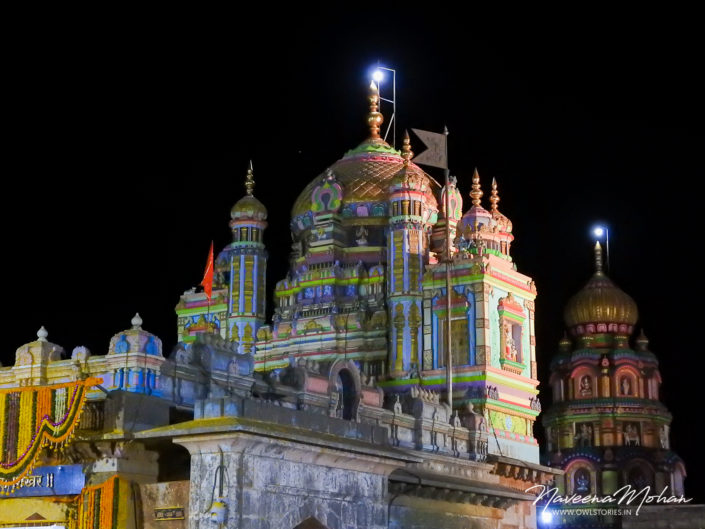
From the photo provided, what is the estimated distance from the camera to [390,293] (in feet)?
135

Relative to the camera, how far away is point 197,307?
45344 millimetres

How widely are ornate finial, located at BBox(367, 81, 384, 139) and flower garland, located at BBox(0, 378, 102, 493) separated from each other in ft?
82.6

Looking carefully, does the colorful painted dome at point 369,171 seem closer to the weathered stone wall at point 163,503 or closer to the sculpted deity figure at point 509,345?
the sculpted deity figure at point 509,345

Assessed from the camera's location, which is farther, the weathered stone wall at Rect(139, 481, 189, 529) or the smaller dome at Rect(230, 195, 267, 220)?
the smaller dome at Rect(230, 195, 267, 220)

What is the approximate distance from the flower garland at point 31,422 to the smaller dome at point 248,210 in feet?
70.0

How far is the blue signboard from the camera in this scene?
76.5 feet

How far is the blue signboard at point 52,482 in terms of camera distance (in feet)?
76.5

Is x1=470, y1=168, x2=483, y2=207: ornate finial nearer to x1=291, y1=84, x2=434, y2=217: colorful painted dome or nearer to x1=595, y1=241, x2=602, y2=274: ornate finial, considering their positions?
x1=291, y1=84, x2=434, y2=217: colorful painted dome

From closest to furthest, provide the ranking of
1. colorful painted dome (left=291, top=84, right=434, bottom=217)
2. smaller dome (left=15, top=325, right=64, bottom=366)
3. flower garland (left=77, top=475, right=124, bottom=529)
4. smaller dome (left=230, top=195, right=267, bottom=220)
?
flower garland (left=77, top=475, right=124, bottom=529)
smaller dome (left=15, top=325, right=64, bottom=366)
colorful painted dome (left=291, top=84, right=434, bottom=217)
smaller dome (left=230, top=195, right=267, bottom=220)

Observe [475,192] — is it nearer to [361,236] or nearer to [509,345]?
[361,236]

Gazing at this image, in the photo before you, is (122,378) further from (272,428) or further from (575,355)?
(575,355)

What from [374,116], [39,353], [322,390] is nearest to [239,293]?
[374,116]

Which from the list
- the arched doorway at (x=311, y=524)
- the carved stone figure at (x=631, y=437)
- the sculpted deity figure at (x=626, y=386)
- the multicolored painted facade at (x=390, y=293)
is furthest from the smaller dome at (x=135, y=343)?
the sculpted deity figure at (x=626, y=386)

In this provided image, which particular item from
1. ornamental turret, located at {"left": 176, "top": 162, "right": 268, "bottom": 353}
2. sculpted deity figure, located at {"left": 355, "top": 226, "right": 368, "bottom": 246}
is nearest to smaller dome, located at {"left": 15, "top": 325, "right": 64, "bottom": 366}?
ornamental turret, located at {"left": 176, "top": 162, "right": 268, "bottom": 353}
